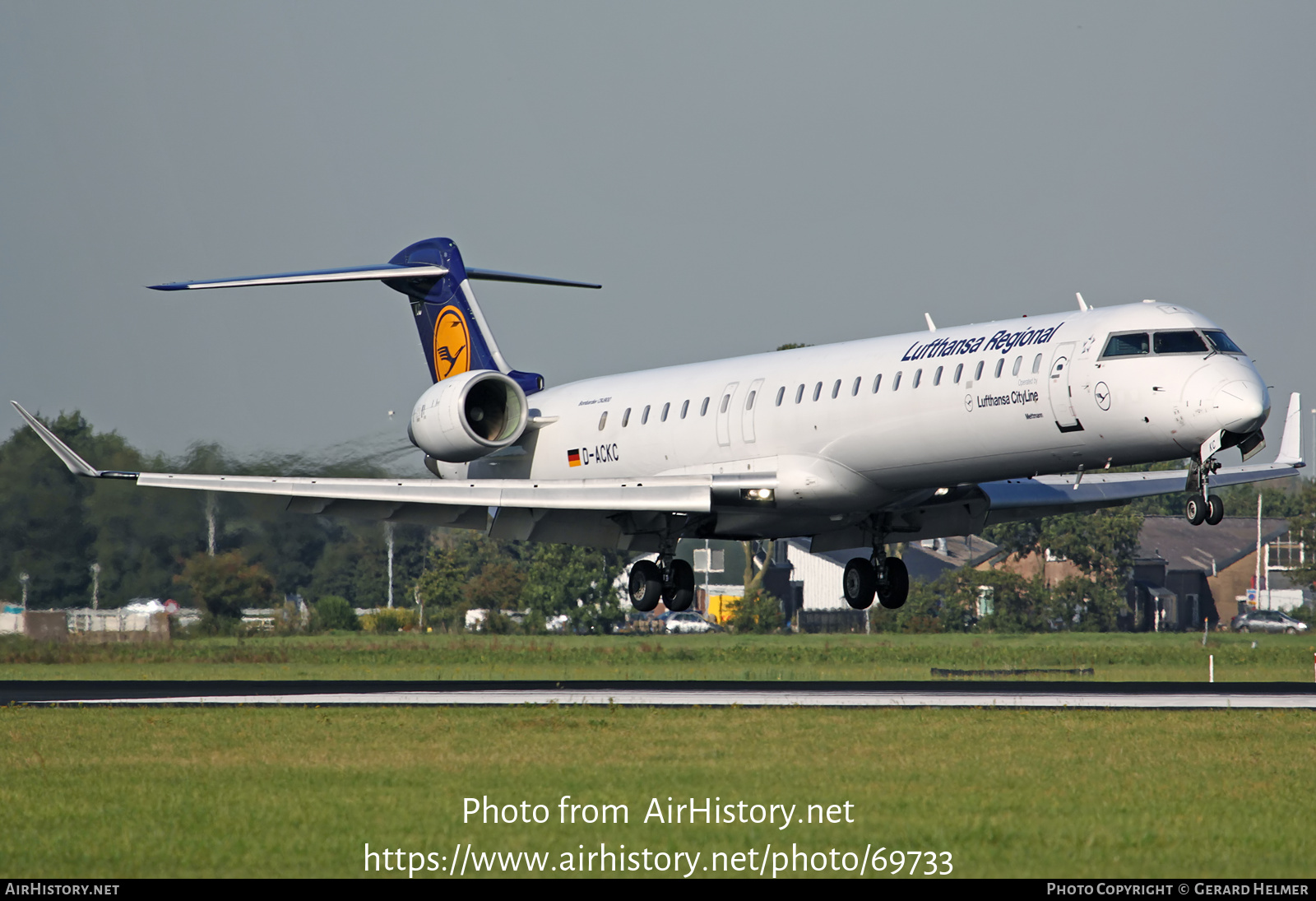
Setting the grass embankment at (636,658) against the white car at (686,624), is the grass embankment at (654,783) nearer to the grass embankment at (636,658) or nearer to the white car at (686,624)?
the grass embankment at (636,658)

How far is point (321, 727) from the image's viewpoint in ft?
59.6

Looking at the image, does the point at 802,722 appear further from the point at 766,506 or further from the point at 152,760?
the point at 152,760

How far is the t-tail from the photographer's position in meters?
29.6

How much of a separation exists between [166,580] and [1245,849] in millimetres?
31308

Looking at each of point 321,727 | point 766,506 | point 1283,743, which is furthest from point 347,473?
point 1283,743

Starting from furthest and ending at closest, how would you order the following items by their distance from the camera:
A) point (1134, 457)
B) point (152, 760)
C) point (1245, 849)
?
point (1134, 457) → point (152, 760) → point (1245, 849)

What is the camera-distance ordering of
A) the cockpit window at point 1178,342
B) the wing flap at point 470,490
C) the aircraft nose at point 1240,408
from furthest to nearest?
the wing flap at point 470,490 < the cockpit window at point 1178,342 < the aircraft nose at point 1240,408

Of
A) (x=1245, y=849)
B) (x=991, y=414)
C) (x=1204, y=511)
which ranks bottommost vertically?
(x=1245, y=849)

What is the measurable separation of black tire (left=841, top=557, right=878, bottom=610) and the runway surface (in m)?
1.44

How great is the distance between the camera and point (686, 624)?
67938mm

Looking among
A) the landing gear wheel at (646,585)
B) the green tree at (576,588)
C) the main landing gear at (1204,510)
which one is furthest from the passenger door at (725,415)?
the green tree at (576,588)

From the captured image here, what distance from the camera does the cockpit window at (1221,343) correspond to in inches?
754

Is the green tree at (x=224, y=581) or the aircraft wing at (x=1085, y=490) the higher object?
the aircraft wing at (x=1085, y=490)

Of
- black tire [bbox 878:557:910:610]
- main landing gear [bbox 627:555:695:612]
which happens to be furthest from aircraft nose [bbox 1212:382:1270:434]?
main landing gear [bbox 627:555:695:612]
